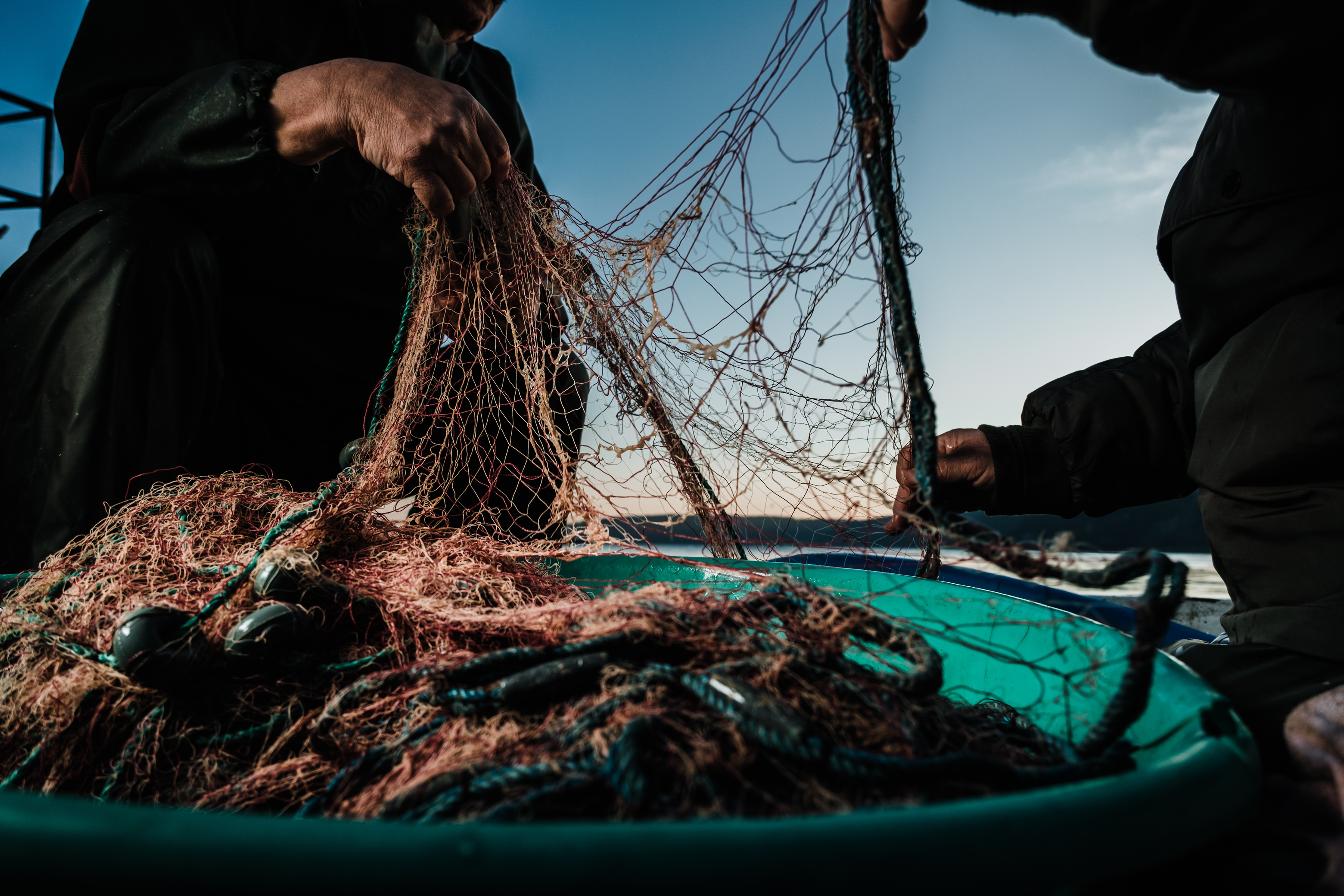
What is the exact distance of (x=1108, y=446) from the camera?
4.54ft

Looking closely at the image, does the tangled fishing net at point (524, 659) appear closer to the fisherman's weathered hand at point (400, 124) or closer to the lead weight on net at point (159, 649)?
the lead weight on net at point (159, 649)

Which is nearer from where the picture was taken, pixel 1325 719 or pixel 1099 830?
pixel 1099 830

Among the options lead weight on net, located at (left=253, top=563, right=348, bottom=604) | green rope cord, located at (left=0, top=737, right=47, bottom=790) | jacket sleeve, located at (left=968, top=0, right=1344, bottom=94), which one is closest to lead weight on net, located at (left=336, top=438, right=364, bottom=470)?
lead weight on net, located at (left=253, top=563, right=348, bottom=604)

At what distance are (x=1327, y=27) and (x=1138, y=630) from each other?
2.12 ft

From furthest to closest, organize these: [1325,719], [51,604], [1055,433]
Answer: [1055,433] → [51,604] → [1325,719]

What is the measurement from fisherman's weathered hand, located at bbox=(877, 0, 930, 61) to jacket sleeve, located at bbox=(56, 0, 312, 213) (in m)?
1.16

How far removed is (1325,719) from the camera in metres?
0.66

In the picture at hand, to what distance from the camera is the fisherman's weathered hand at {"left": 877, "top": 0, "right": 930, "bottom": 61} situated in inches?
27.1

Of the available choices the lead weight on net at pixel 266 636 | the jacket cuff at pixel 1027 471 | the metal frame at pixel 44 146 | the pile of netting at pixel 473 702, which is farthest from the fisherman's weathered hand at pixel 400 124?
the metal frame at pixel 44 146

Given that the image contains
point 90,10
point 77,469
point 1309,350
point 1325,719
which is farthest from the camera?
point 90,10

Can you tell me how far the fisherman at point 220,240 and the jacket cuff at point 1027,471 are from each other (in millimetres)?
911

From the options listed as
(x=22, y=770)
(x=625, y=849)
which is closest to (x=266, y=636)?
(x=22, y=770)

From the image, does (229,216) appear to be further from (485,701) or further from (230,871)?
(230,871)

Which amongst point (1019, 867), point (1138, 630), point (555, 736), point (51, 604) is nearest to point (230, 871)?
point (555, 736)
